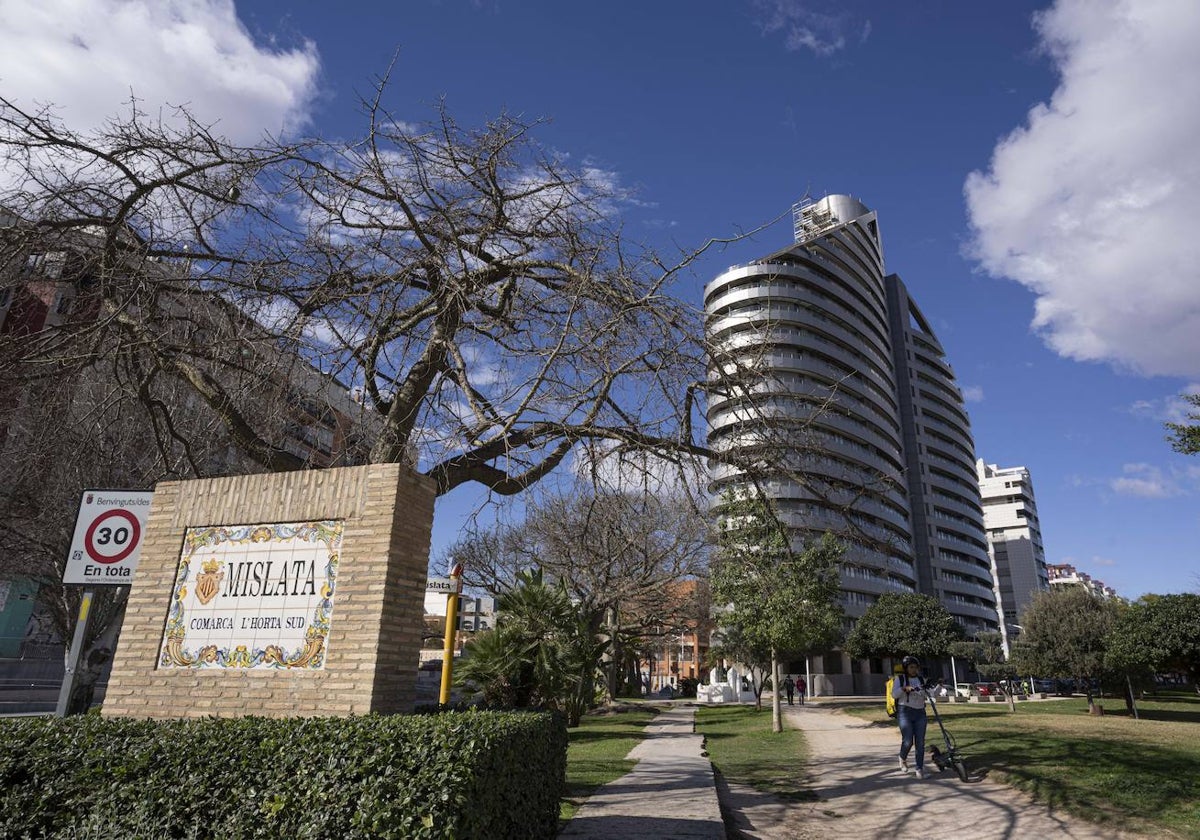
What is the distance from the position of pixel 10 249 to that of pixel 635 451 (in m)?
6.35

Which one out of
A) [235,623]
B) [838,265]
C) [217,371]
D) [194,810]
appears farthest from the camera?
[838,265]

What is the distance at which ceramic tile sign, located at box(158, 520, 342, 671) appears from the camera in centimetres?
560

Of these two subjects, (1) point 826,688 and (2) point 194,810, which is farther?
(1) point 826,688

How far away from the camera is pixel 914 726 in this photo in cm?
1095

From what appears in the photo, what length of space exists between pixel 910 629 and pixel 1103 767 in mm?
22666

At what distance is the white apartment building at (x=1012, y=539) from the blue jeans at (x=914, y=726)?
12354 cm

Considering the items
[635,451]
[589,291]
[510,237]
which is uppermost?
[510,237]

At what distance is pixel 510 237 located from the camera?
8031 mm

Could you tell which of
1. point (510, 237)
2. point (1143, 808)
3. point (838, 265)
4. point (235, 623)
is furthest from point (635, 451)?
point (838, 265)

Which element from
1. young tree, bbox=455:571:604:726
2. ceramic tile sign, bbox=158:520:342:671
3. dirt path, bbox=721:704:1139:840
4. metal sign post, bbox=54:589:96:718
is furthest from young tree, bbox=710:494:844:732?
metal sign post, bbox=54:589:96:718

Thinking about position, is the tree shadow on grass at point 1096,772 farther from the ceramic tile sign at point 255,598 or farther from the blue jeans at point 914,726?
the ceramic tile sign at point 255,598

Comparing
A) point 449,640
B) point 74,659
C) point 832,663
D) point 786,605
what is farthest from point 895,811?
point 832,663

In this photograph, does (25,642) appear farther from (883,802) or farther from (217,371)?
(883,802)

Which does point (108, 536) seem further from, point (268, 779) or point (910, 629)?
point (910, 629)
